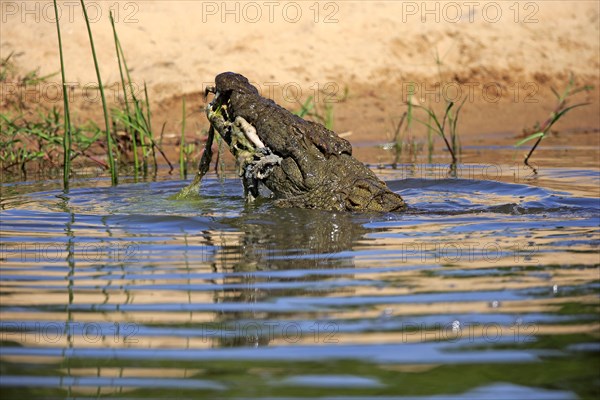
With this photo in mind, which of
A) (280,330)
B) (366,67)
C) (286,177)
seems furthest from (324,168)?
(366,67)

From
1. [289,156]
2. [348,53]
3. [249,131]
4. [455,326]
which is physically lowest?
[455,326]

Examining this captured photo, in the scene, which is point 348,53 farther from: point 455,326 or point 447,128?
point 455,326

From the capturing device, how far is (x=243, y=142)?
5949mm

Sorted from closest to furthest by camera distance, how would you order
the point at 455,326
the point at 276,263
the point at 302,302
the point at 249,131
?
1. the point at 455,326
2. the point at 302,302
3. the point at 276,263
4. the point at 249,131

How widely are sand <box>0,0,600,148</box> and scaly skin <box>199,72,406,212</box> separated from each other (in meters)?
4.29

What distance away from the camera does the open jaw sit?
5.90 metres

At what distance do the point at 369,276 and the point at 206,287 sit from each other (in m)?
0.66

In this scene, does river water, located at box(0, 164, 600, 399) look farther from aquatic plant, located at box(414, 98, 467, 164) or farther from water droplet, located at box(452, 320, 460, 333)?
aquatic plant, located at box(414, 98, 467, 164)

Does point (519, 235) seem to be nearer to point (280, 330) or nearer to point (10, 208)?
point (280, 330)

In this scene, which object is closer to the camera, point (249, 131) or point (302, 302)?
point (302, 302)

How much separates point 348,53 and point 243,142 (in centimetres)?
576

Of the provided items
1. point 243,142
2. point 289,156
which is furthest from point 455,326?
point 243,142

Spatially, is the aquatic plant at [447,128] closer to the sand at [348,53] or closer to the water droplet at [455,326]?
the sand at [348,53]

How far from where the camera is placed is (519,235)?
15.9ft
